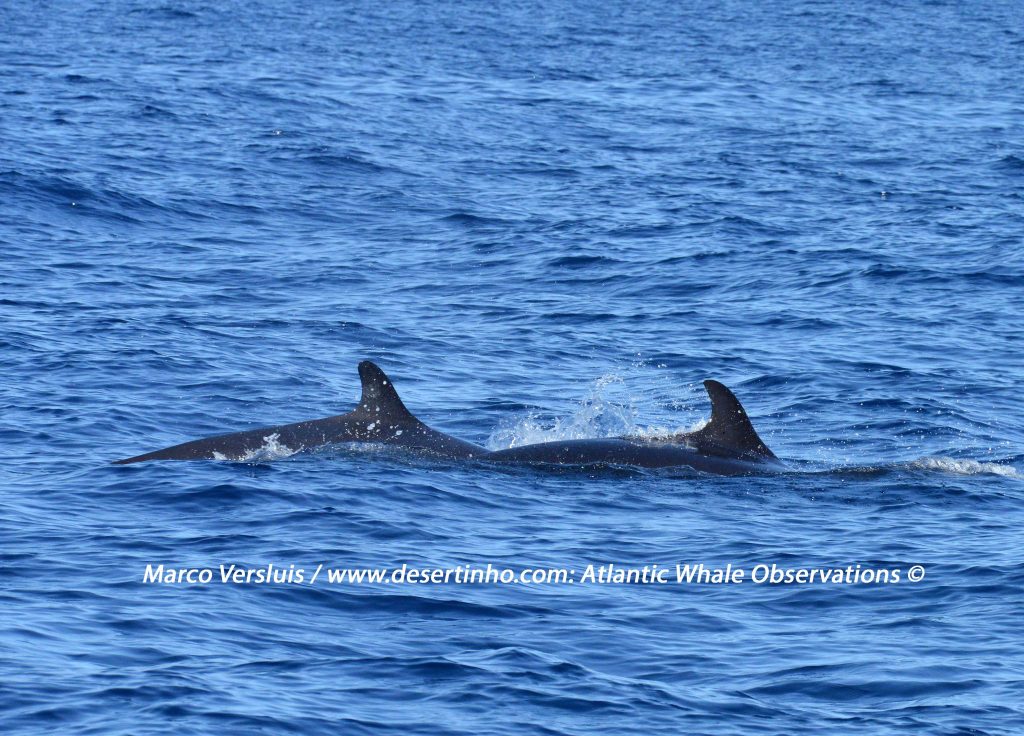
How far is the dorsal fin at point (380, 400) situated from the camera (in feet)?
62.1

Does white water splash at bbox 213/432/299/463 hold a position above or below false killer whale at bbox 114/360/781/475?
below

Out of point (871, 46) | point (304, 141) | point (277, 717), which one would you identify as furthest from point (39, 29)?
point (277, 717)

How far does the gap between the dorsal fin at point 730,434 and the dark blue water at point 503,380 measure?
53 cm

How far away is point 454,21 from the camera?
74625 millimetres

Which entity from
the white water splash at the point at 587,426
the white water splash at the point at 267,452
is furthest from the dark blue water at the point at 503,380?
the white water splash at the point at 267,452

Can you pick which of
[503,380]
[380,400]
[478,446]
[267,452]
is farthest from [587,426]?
[267,452]

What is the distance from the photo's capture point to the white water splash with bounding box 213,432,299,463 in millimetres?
18797

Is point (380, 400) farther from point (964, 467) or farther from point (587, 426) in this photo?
point (964, 467)

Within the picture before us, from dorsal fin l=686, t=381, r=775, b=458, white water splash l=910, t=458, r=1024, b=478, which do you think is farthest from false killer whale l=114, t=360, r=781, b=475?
white water splash l=910, t=458, r=1024, b=478

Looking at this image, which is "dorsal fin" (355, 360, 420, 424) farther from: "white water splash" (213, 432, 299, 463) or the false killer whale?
"white water splash" (213, 432, 299, 463)

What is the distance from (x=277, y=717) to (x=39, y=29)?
56.6 meters

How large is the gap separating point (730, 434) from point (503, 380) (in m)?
5.57

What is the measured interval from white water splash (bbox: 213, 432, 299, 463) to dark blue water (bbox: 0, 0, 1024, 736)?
22 centimetres

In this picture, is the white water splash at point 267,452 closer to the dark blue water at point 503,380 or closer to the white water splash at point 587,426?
the dark blue water at point 503,380
